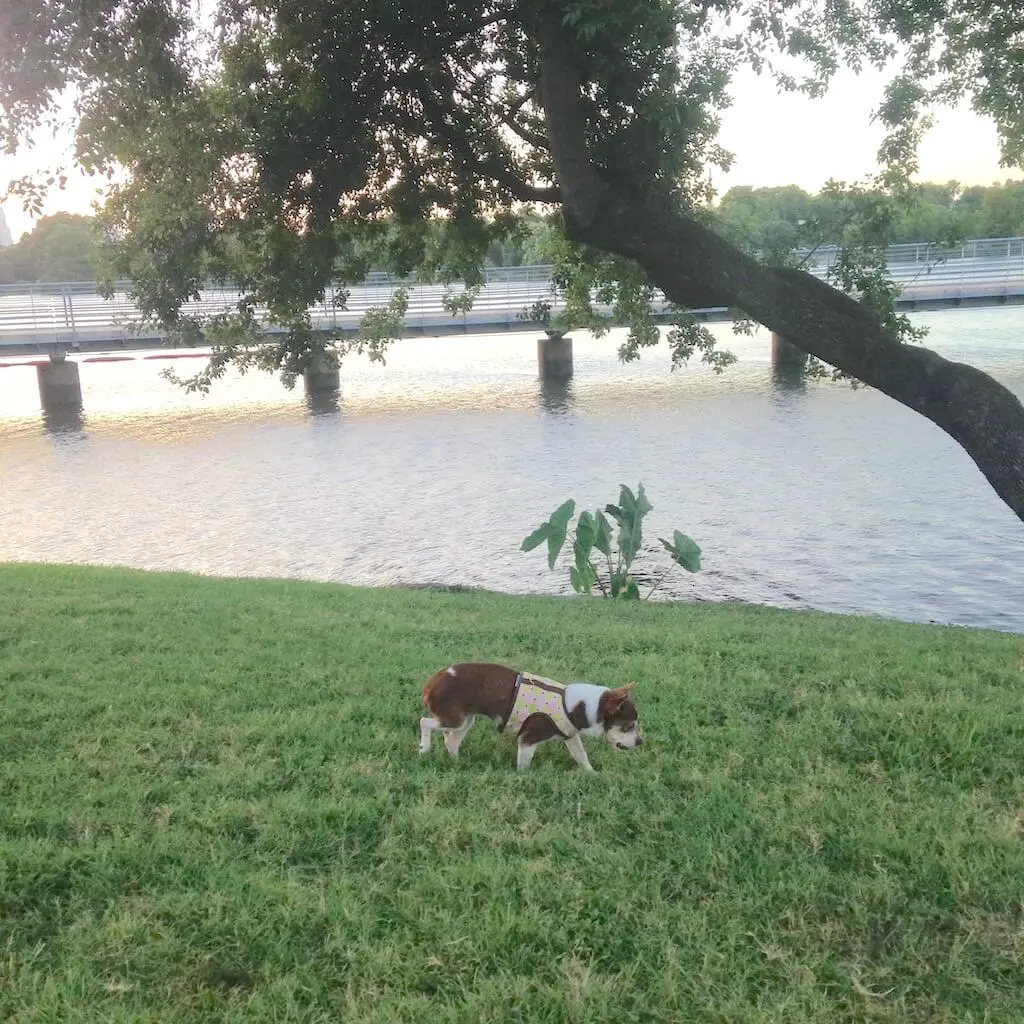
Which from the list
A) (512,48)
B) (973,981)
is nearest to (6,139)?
(512,48)

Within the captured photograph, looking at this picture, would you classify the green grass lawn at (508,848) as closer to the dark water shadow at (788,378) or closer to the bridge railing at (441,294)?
the bridge railing at (441,294)

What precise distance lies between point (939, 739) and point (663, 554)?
1075 centimetres

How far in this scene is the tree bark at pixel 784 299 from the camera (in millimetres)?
6645

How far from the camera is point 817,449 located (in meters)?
23.5

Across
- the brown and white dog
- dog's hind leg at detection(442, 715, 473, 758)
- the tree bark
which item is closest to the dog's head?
the brown and white dog

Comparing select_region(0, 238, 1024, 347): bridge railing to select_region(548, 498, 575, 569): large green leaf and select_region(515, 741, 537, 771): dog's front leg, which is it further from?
select_region(515, 741, 537, 771): dog's front leg

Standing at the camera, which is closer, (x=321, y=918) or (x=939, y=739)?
(x=321, y=918)

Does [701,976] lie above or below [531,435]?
above

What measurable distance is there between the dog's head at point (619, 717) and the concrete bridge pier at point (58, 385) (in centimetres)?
3428

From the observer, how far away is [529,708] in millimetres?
3938

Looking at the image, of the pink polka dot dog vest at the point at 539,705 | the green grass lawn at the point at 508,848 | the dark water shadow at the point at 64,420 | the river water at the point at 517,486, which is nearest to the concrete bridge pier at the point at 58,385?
the dark water shadow at the point at 64,420

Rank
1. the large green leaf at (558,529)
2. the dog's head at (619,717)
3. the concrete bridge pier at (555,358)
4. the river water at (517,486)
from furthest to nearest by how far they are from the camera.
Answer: the concrete bridge pier at (555,358) < the river water at (517,486) < the large green leaf at (558,529) < the dog's head at (619,717)

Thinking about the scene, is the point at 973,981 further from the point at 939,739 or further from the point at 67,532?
the point at 67,532

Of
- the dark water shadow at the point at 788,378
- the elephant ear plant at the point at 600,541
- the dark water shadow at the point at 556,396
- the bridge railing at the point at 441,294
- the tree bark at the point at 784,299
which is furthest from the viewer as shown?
the dark water shadow at the point at 788,378
